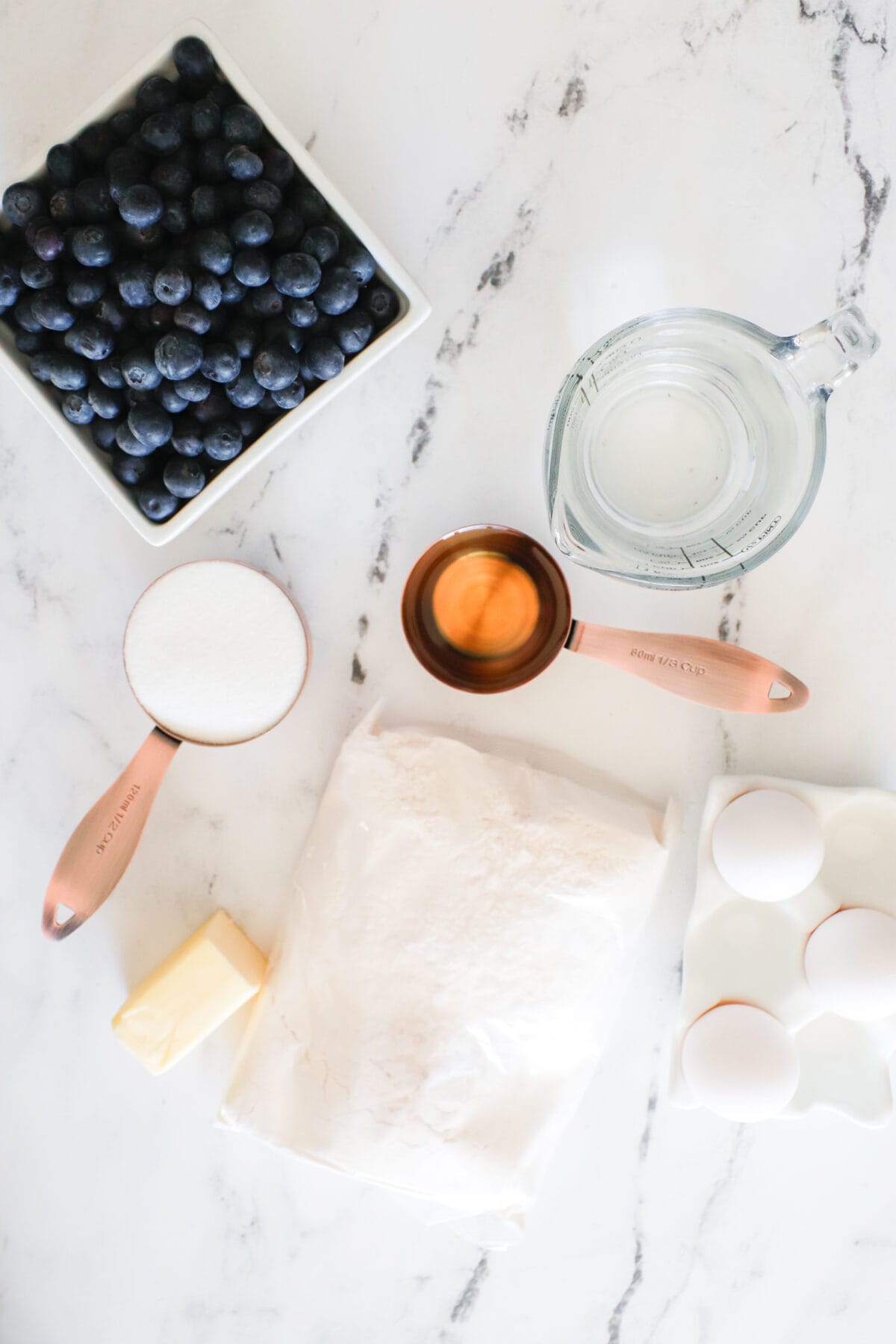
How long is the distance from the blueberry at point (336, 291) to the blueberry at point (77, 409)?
8.0 inches

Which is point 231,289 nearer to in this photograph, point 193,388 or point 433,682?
point 193,388

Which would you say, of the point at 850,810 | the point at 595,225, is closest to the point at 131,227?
the point at 595,225

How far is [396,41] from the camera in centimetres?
81

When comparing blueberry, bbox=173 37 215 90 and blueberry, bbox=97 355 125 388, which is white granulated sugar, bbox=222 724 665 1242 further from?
blueberry, bbox=173 37 215 90

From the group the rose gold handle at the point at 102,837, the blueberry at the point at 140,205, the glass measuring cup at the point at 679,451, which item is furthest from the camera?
the rose gold handle at the point at 102,837

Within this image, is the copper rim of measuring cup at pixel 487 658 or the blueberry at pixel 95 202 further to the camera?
the copper rim of measuring cup at pixel 487 658

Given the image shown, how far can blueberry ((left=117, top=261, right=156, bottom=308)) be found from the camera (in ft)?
2.15

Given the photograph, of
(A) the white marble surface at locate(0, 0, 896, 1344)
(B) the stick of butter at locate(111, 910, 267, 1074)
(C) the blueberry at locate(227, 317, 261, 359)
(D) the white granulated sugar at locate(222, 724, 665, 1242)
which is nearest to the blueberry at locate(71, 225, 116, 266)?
(C) the blueberry at locate(227, 317, 261, 359)

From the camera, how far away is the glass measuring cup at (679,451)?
2.44 ft

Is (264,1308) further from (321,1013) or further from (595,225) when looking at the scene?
(595,225)

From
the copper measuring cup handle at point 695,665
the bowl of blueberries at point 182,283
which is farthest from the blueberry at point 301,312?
the copper measuring cup handle at point 695,665

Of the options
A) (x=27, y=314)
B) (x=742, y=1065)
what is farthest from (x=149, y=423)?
(x=742, y=1065)

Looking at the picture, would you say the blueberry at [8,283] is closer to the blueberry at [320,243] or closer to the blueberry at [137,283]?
the blueberry at [137,283]

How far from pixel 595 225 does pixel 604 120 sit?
0.32ft
